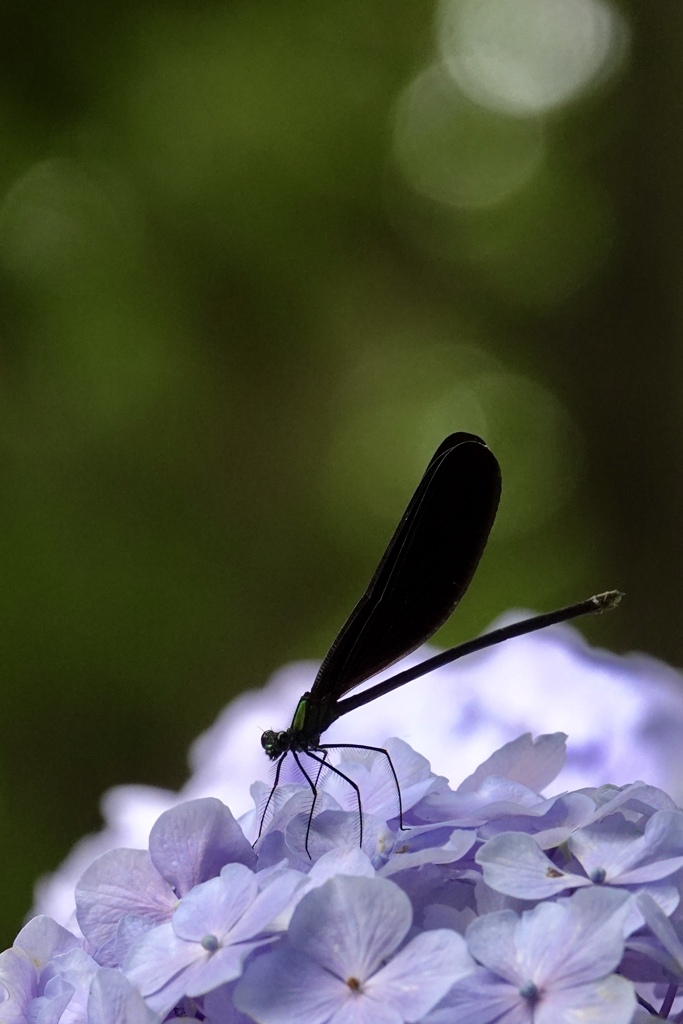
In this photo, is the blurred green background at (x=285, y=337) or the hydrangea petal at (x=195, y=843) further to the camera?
the blurred green background at (x=285, y=337)

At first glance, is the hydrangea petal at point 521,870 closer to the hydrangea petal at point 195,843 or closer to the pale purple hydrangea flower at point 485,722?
the hydrangea petal at point 195,843

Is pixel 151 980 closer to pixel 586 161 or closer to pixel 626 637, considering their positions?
pixel 626 637

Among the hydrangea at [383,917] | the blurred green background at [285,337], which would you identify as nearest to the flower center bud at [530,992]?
the hydrangea at [383,917]

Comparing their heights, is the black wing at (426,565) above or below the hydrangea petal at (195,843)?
above

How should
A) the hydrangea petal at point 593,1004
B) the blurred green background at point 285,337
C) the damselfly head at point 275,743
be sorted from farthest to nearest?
the blurred green background at point 285,337, the damselfly head at point 275,743, the hydrangea petal at point 593,1004

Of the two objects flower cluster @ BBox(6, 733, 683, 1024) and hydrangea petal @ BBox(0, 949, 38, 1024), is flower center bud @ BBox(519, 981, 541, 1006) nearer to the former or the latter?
flower cluster @ BBox(6, 733, 683, 1024)

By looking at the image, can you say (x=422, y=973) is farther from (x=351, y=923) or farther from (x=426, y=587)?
(x=426, y=587)

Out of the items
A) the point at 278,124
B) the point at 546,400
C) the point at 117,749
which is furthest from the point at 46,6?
the point at 117,749
